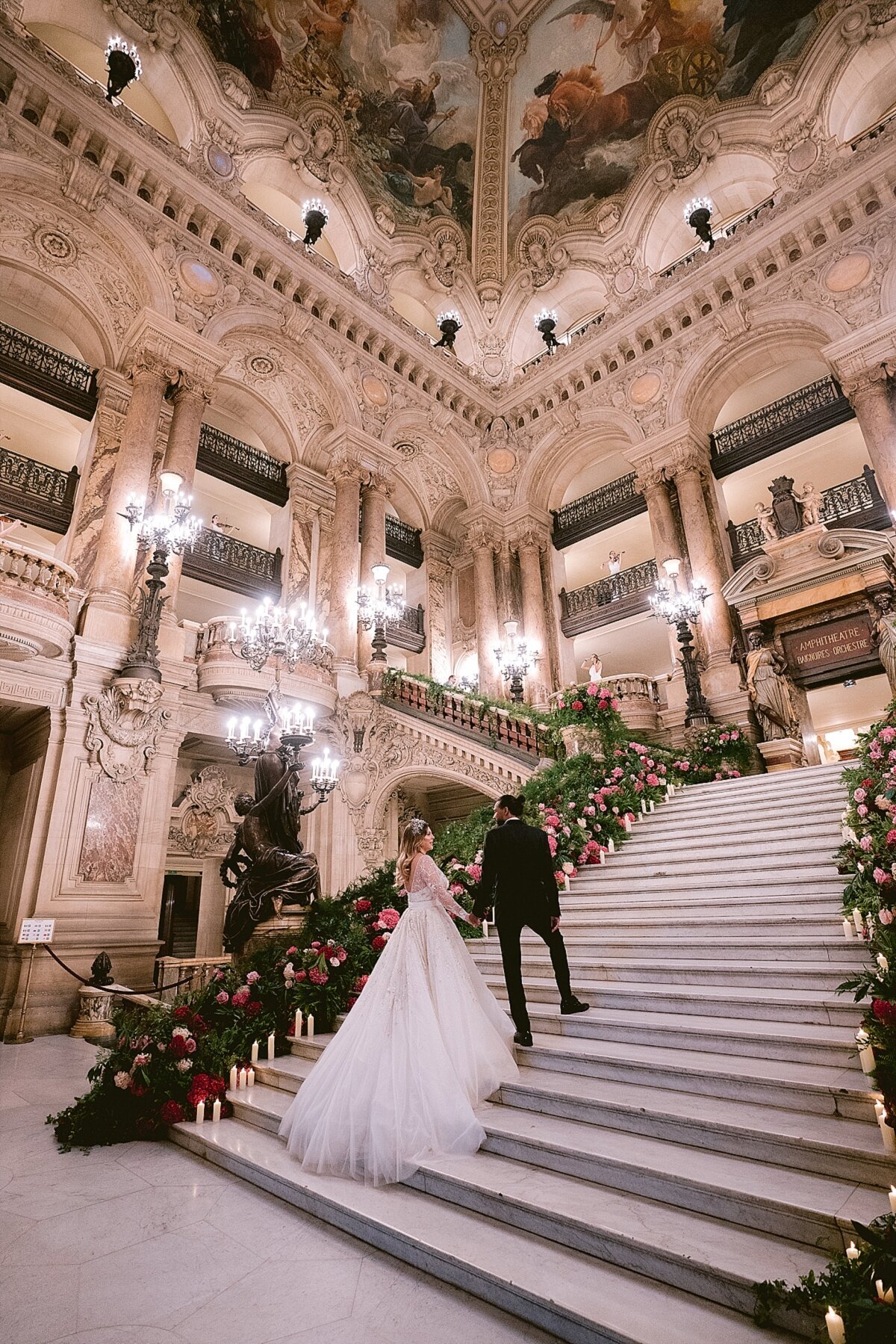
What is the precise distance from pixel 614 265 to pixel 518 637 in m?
10.3

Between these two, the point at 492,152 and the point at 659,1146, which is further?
the point at 492,152

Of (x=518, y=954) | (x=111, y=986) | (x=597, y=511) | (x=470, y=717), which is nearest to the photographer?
(x=518, y=954)

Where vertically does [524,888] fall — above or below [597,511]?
below

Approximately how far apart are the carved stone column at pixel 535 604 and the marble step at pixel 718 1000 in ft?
37.1

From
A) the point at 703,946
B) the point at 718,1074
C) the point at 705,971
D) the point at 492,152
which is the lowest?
the point at 718,1074

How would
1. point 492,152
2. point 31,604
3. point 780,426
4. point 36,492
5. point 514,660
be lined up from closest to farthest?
point 31,604, point 36,492, point 514,660, point 780,426, point 492,152

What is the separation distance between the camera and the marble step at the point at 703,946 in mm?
3955

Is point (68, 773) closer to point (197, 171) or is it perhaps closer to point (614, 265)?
point (197, 171)

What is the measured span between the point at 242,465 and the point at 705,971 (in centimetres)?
1378

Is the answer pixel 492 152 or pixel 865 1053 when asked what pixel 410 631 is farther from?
pixel 865 1053

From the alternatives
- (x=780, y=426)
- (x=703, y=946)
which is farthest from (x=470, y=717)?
(x=780, y=426)

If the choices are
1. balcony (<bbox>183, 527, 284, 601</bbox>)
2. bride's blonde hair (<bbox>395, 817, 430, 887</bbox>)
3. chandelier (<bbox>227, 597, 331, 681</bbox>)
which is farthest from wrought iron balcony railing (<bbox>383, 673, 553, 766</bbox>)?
bride's blonde hair (<bbox>395, 817, 430, 887</bbox>)

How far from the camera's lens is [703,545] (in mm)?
13945

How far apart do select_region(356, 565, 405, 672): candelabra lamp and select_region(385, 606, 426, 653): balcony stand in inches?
83.0
